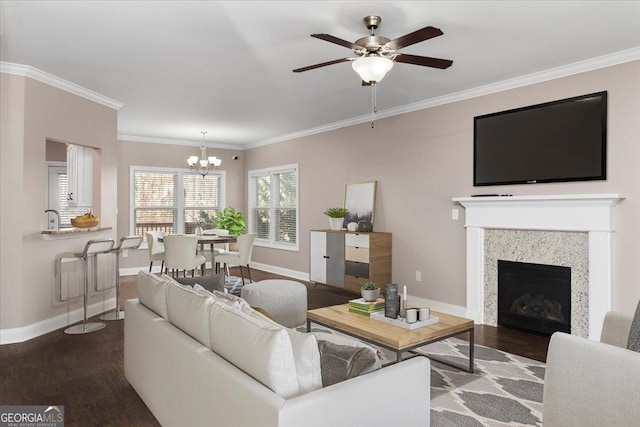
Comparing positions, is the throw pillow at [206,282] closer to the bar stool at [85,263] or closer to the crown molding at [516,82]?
the bar stool at [85,263]

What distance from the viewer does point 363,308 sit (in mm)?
3361

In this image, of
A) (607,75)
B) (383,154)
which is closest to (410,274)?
(383,154)

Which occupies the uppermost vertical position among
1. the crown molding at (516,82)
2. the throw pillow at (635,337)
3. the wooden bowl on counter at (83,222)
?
the crown molding at (516,82)

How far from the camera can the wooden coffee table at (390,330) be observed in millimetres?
2697

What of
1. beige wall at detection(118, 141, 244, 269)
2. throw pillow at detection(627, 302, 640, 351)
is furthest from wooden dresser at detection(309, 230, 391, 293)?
throw pillow at detection(627, 302, 640, 351)

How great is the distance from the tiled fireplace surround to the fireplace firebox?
7 cm

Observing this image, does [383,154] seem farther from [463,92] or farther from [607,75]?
[607,75]

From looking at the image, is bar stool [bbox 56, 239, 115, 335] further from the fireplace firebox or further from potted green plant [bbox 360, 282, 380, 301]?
the fireplace firebox

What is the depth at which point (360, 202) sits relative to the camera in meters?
6.32

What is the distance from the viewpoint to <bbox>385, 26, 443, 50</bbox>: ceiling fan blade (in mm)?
2479

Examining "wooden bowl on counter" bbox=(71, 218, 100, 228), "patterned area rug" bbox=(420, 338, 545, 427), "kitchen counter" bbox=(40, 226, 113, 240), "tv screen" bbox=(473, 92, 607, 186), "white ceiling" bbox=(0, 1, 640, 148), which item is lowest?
"patterned area rug" bbox=(420, 338, 545, 427)

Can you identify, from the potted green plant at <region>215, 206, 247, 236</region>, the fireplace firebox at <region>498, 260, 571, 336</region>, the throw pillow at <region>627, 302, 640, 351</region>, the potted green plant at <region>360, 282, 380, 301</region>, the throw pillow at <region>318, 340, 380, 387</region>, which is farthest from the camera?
the potted green plant at <region>215, 206, 247, 236</region>

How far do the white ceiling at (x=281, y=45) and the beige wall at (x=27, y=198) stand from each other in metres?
0.33

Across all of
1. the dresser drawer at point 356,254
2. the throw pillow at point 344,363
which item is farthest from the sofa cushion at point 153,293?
the dresser drawer at point 356,254
